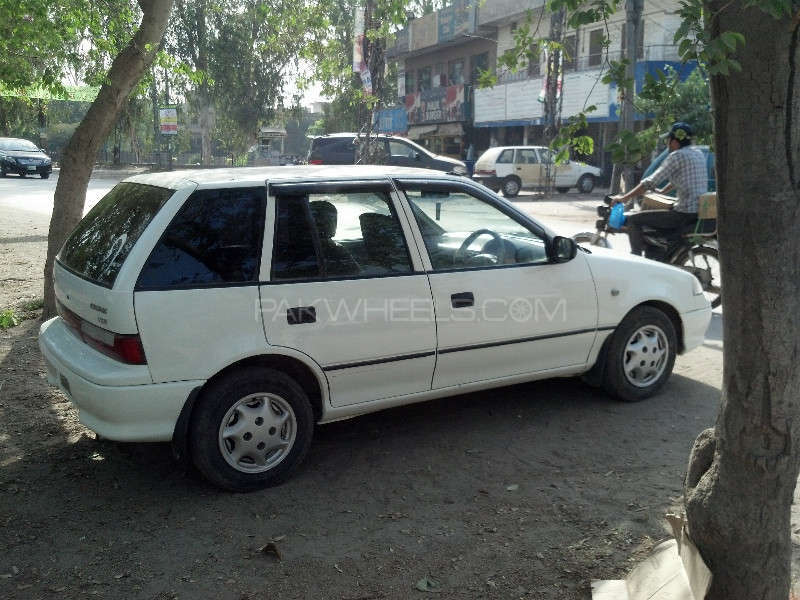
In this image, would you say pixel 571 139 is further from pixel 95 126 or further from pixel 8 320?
pixel 8 320

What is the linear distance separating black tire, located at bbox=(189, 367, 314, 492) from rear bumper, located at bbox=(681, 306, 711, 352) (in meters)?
2.71

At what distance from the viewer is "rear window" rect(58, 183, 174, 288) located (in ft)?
13.1

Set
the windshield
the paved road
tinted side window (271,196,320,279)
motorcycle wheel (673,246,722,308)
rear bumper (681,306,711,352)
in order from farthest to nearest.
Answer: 1. the windshield
2. the paved road
3. motorcycle wheel (673,246,722,308)
4. rear bumper (681,306,711,352)
5. tinted side window (271,196,320,279)

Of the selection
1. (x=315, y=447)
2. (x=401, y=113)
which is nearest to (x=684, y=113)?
(x=401, y=113)

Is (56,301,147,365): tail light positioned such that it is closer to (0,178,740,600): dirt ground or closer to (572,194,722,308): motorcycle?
(0,178,740,600): dirt ground

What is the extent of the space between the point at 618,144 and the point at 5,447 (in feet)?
13.2

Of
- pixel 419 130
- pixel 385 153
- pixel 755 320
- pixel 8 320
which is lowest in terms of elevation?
pixel 8 320

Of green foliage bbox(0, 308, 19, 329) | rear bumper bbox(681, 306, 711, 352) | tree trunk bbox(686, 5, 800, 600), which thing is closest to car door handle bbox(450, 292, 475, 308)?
rear bumper bbox(681, 306, 711, 352)

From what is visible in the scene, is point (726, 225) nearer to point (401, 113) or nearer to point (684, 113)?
point (684, 113)

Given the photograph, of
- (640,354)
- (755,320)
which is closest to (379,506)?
(755,320)

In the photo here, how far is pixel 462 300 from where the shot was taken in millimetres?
4523

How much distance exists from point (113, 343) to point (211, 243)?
68 centimetres

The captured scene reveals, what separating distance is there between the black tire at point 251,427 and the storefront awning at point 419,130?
3962cm

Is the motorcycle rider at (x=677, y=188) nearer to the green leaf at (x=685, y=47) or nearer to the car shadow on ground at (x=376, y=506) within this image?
the car shadow on ground at (x=376, y=506)
